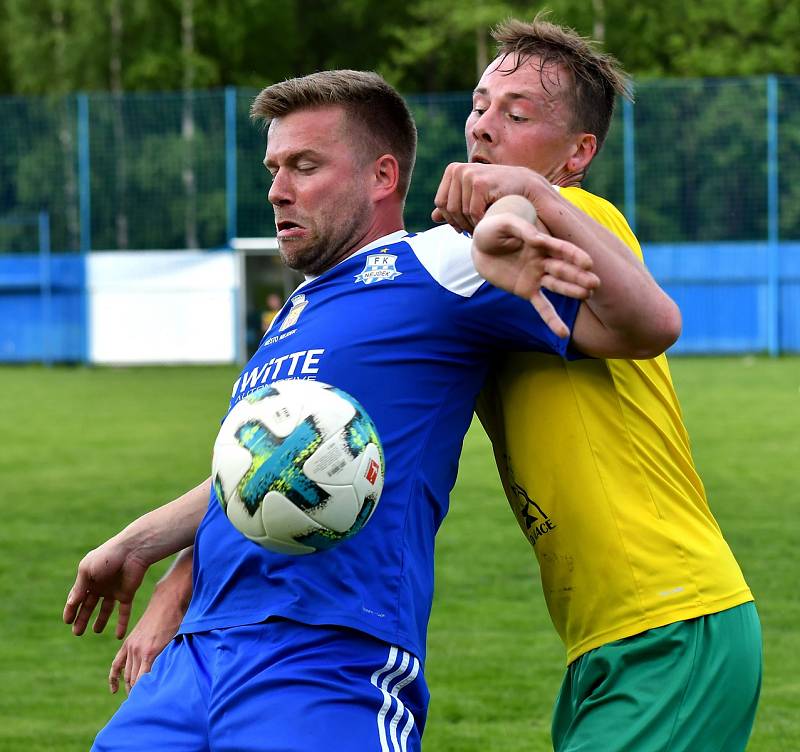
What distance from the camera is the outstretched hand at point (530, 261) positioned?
228 cm

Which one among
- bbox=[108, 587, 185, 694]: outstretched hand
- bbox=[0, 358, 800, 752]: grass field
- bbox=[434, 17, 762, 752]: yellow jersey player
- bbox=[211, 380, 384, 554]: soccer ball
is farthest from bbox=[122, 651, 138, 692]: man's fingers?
bbox=[0, 358, 800, 752]: grass field

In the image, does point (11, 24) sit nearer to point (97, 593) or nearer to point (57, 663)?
point (57, 663)

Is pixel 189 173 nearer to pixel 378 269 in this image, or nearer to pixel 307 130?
pixel 307 130

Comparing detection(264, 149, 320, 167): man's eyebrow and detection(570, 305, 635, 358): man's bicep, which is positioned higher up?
detection(264, 149, 320, 167): man's eyebrow

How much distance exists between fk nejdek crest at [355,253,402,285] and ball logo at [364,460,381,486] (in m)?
0.42

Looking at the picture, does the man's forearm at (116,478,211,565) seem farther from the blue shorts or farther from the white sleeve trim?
the white sleeve trim

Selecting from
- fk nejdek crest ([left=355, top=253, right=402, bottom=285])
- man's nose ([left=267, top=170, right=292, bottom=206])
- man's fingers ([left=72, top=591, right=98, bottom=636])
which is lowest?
man's fingers ([left=72, top=591, right=98, bottom=636])

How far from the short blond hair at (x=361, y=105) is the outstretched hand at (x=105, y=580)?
40.6 inches

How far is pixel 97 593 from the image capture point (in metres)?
3.25

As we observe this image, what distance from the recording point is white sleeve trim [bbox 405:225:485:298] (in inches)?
107

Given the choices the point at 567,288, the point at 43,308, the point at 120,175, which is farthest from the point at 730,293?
the point at 567,288

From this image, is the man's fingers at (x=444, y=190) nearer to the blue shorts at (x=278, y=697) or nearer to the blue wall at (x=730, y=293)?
the blue shorts at (x=278, y=697)

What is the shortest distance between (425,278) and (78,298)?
28607 mm

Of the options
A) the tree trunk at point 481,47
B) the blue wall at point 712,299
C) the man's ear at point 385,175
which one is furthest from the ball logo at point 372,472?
the tree trunk at point 481,47
